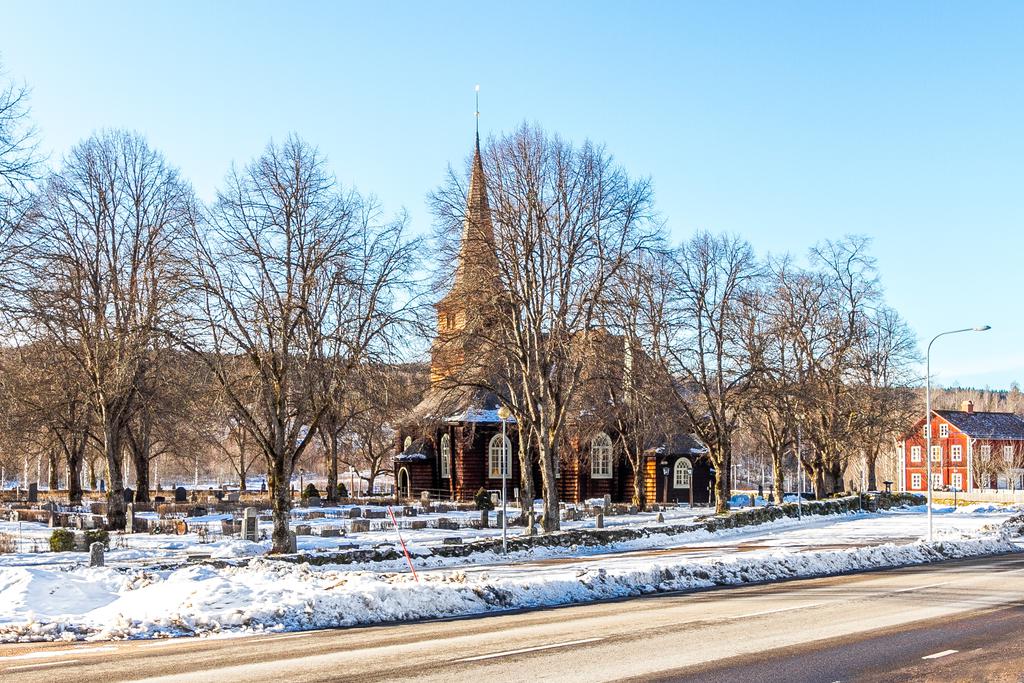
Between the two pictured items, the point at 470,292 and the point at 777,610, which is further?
the point at 470,292

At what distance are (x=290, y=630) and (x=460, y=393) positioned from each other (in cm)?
1895

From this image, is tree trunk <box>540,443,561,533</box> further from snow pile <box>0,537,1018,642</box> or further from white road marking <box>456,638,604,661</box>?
white road marking <box>456,638,604,661</box>

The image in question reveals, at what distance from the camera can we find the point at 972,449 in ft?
289

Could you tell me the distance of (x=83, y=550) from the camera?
96.1 feet

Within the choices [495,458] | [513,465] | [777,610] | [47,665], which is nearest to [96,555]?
[47,665]

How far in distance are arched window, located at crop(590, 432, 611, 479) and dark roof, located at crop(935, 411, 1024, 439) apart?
4604 centimetres

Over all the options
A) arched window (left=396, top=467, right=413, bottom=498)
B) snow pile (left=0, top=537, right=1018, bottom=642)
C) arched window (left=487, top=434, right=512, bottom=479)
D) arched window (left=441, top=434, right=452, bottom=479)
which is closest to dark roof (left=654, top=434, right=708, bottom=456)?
arched window (left=487, top=434, right=512, bottom=479)

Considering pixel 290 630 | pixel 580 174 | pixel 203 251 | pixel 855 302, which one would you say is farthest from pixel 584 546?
pixel 855 302

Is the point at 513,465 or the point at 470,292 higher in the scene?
the point at 470,292

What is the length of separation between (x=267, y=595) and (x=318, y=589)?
99cm

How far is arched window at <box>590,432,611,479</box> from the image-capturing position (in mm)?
60375

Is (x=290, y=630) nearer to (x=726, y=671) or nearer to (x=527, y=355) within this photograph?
(x=726, y=671)

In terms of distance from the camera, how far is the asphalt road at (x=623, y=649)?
432 inches

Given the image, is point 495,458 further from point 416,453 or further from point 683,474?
point 683,474
